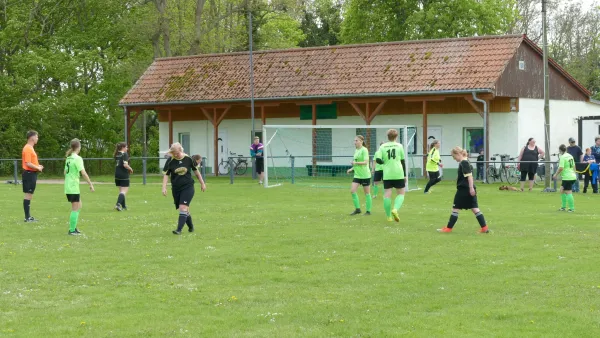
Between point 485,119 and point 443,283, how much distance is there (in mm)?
24555

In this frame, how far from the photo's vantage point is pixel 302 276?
1122cm

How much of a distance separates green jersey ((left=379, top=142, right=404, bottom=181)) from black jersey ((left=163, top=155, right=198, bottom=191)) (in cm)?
387

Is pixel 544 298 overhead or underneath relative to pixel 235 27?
underneath

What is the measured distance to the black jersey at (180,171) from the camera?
15.8m

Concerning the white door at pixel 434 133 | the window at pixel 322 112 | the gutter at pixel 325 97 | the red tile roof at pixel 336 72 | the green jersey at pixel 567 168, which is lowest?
the green jersey at pixel 567 168

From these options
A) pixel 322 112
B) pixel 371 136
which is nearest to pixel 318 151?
pixel 322 112

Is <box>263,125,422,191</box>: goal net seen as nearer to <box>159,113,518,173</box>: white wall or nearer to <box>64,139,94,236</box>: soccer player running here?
<box>159,113,518,173</box>: white wall

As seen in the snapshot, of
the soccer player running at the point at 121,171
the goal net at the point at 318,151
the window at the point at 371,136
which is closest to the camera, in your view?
the soccer player running at the point at 121,171

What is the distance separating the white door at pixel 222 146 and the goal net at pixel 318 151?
301 centimetres

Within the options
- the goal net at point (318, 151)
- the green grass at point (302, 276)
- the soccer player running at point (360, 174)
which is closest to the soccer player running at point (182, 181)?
the green grass at point (302, 276)

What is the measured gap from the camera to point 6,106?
46531mm

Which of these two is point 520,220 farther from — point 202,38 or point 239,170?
point 202,38

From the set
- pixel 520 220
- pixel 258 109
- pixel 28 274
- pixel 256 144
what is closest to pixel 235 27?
pixel 258 109

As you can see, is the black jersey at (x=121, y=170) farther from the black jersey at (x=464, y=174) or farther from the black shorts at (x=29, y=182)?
the black jersey at (x=464, y=174)
